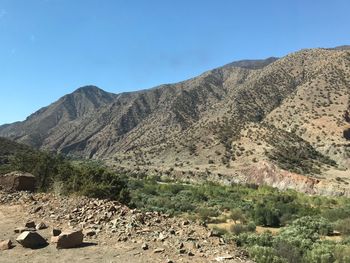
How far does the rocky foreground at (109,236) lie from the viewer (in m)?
10.5

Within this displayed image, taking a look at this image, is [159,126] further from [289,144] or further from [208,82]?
[289,144]

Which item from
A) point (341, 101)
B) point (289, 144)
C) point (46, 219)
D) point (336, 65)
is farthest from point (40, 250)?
point (336, 65)

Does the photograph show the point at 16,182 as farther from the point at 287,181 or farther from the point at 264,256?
the point at 287,181

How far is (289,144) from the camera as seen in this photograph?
267 ft

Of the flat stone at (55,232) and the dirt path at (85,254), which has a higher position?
the flat stone at (55,232)

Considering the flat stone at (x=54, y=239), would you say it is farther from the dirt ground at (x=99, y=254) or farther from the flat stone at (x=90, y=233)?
the flat stone at (x=90, y=233)

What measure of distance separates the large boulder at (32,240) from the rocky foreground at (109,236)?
0.25 feet

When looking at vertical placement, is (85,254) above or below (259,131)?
below

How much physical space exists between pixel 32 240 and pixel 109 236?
80.4 inches

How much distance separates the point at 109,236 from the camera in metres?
12.2

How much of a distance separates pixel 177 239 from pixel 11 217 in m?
7.30

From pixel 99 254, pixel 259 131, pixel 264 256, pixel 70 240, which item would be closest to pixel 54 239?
pixel 70 240

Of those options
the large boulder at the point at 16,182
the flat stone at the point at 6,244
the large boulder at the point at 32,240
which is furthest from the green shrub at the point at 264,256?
the large boulder at the point at 16,182

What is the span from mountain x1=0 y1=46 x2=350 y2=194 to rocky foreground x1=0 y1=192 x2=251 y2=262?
46003mm
